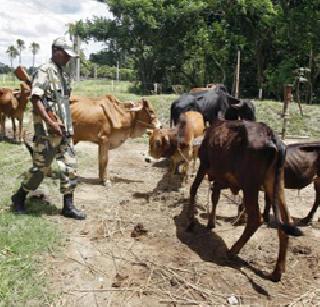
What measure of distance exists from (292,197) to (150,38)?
24.4m

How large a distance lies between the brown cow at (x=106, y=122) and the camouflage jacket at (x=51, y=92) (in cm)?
192

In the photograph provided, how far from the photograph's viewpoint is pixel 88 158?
1026cm

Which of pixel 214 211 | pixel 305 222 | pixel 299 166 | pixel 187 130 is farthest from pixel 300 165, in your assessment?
pixel 187 130

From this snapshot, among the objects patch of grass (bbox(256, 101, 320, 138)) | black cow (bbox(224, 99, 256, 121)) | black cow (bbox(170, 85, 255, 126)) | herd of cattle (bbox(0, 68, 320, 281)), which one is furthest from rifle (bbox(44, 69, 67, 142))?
patch of grass (bbox(256, 101, 320, 138))

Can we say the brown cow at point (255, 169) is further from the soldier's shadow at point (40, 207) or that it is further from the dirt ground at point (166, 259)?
the soldier's shadow at point (40, 207)

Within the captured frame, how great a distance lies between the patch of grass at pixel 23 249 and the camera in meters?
3.86

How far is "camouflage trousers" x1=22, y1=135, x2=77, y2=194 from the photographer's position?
5.71 metres

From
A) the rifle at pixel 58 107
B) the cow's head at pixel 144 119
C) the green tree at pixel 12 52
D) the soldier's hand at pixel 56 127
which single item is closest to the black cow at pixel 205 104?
the cow's head at pixel 144 119

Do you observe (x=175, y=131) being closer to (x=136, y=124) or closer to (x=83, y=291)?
(x=136, y=124)

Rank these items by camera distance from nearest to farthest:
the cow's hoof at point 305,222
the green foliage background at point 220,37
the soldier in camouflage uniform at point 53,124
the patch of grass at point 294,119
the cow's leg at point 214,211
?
1. the soldier in camouflage uniform at point 53,124
2. the cow's leg at point 214,211
3. the cow's hoof at point 305,222
4. the patch of grass at point 294,119
5. the green foliage background at point 220,37

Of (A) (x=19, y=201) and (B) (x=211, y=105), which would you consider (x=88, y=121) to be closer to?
(A) (x=19, y=201)

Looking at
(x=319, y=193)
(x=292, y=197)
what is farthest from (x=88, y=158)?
(x=319, y=193)

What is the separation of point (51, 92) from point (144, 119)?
2.83 metres

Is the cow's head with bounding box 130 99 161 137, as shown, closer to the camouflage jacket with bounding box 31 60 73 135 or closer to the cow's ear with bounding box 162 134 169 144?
the cow's ear with bounding box 162 134 169 144
